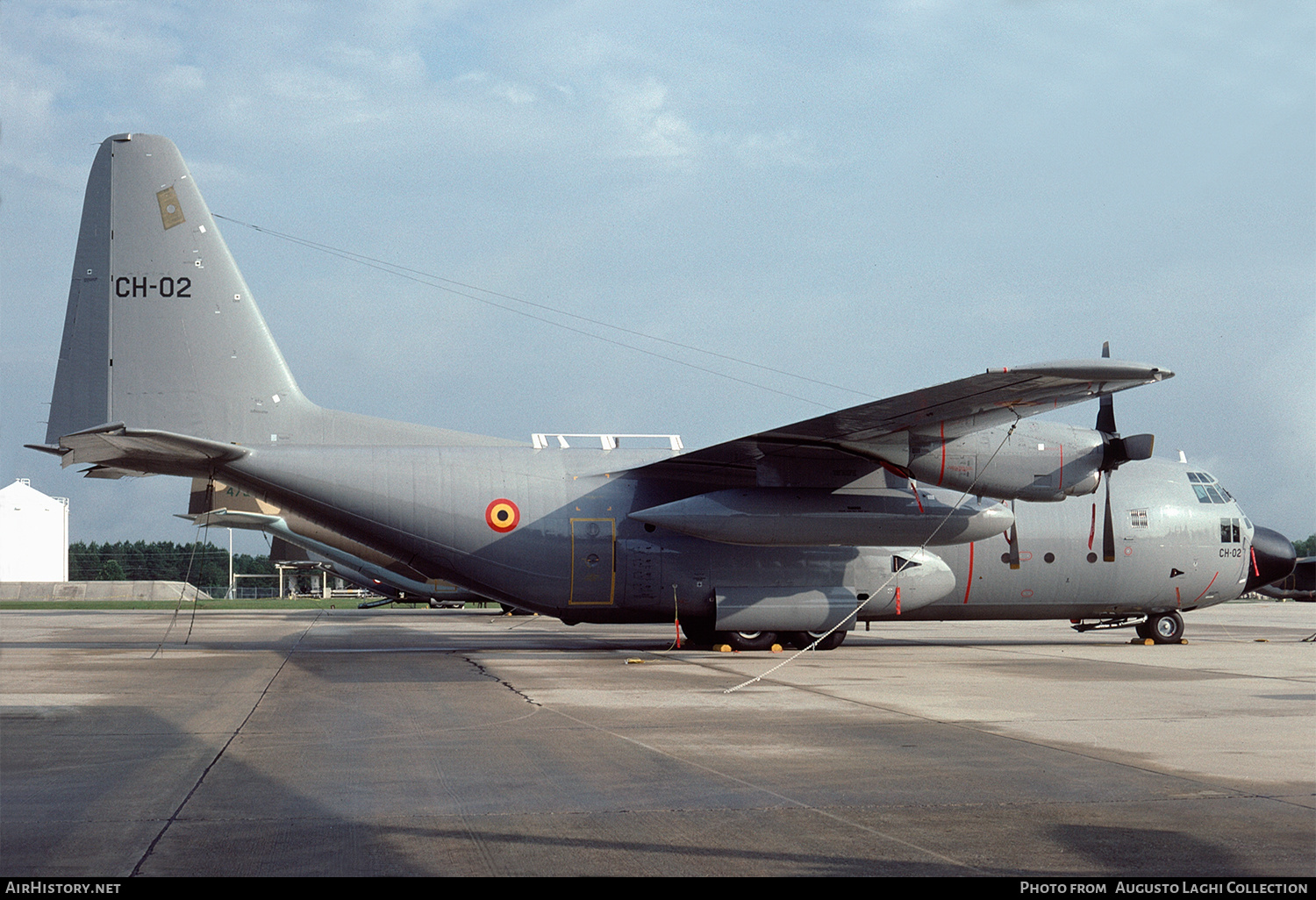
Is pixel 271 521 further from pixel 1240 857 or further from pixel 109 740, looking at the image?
pixel 1240 857

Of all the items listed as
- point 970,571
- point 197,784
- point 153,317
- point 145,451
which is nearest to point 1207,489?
point 970,571

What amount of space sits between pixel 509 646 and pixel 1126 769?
53.5 ft

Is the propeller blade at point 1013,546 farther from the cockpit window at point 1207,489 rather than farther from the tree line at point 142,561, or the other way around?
the tree line at point 142,561

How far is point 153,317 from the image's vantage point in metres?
18.6

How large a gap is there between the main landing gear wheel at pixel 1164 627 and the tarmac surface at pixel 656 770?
227 inches

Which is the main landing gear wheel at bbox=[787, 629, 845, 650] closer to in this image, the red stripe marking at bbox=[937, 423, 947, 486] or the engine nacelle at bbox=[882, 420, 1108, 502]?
the red stripe marking at bbox=[937, 423, 947, 486]

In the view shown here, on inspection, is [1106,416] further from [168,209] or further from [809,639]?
[168,209]

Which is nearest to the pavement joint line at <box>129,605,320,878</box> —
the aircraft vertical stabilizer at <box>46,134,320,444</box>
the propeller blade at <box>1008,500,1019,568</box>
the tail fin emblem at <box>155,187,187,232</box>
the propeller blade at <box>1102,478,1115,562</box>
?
the aircraft vertical stabilizer at <box>46,134,320,444</box>

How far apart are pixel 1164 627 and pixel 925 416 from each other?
10.4 meters

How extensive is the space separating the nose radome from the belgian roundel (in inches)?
629

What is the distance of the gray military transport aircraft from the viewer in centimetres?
→ 1834

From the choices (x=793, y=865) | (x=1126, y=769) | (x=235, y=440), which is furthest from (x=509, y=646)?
(x=793, y=865)

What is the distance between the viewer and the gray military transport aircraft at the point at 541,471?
60.2 ft

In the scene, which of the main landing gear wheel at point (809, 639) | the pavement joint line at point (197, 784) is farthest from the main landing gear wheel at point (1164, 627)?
the pavement joint line at point (197, 784)
